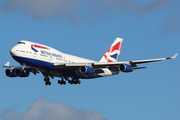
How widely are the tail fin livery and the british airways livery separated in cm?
646

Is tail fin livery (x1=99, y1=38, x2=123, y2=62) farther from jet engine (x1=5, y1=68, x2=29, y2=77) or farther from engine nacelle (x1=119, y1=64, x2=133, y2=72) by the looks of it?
jet engine (x1=5, y1=68, x2=29, y2=77)

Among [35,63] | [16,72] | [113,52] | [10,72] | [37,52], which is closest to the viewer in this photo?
[35,63]

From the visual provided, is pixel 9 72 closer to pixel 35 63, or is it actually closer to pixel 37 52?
pixel 35 63

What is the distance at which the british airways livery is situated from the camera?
62.7 meters

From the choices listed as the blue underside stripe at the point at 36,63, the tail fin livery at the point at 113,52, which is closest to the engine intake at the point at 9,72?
the blue underside stripe at the point at 36,63

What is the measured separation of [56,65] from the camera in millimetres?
64938

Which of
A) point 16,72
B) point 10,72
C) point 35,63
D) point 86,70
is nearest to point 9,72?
point 10,72

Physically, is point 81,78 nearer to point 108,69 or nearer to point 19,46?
point 108,69

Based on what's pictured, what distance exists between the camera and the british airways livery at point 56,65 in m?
62.7

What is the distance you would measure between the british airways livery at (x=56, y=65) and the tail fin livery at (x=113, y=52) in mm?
6458

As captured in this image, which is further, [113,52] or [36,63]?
[113,52]

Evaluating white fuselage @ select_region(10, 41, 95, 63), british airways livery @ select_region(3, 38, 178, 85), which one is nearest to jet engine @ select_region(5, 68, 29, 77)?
british airways livery @ select_region(3, 38, 178, 85)

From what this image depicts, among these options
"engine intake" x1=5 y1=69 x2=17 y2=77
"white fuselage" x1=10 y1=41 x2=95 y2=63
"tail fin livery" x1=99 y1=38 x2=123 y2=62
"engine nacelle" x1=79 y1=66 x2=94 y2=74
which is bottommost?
"engine intake" x1=5 y1=69 x2=17 y2=77

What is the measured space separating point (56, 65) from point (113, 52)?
20586 mm
